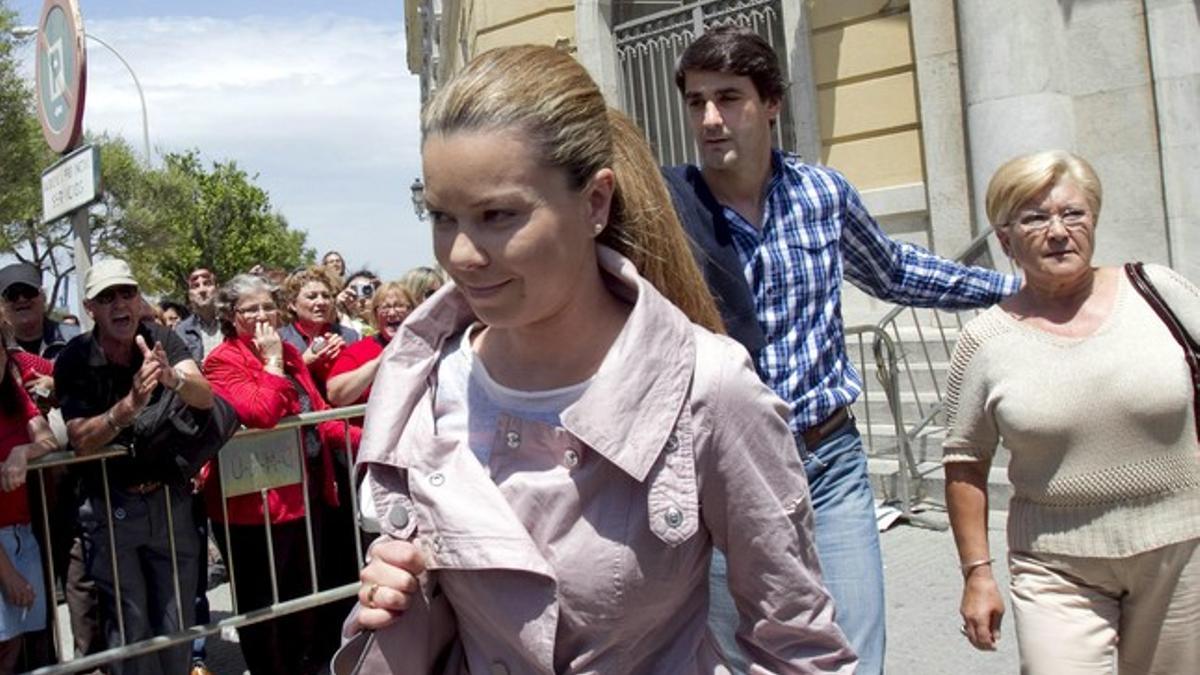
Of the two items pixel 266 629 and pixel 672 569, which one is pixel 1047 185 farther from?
pixel 266 629

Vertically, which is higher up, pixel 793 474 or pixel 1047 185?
pixel 1047 185

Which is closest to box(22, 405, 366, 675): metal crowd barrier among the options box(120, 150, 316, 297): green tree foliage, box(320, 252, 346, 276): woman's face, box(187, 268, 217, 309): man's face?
box(187, 268, 217, 309): man's face

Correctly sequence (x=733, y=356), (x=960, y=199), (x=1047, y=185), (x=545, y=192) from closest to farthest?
(x=545, y=192), (x=733, y=356), (x=1047, y=185), (x=960, y=199)

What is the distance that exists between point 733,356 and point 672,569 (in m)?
0.31

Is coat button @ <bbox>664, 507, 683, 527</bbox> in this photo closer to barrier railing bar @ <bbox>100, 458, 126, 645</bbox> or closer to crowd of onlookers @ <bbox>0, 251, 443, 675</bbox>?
crowd of onlookers @ <bbox>0, 251, 443, 675</bbox>

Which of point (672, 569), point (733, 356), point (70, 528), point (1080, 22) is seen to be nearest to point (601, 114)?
point (733, 356)

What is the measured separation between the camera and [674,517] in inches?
63.1

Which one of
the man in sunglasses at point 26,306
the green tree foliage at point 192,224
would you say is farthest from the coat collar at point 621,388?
the green tree foliage at point 192,224

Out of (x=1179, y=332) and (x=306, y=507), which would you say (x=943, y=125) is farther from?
(x=1179, y=332)

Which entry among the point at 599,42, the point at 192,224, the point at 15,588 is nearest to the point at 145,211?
the point at 192,224

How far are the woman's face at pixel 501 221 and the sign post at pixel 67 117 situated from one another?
12.5 ft

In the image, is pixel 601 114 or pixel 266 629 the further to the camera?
pixel 266 629

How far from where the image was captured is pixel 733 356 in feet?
5.58

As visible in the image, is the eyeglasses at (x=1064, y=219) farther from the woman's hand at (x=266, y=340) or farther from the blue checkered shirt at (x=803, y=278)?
the woman's hand at (x=266, y=340)
